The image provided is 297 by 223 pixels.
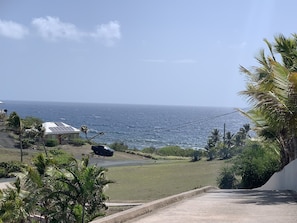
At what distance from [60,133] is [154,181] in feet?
100

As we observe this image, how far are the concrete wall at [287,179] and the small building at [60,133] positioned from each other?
147 feet

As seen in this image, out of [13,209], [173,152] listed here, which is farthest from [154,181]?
[173,152]

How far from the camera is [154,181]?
34.1 metres

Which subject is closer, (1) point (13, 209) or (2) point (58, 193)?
(2) point (58, 193)

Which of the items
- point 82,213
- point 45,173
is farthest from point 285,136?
point 45,173

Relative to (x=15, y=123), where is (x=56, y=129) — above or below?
below

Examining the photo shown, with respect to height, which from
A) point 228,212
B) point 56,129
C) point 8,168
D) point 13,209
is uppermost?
point 228,212

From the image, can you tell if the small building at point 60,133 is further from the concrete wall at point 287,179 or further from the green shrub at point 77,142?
the concrete wall at point 287,179

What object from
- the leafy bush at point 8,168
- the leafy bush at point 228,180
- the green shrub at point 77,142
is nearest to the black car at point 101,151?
the green shrub at point 77,142

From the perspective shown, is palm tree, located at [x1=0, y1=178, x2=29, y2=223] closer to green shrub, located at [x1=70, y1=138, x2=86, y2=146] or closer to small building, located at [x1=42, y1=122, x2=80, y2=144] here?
small building, located at [x1=42, y1=122, x2=80, y2=144]

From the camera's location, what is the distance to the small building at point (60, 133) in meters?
60.3

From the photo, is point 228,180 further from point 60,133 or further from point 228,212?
point 60,133

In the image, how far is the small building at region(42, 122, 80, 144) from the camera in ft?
198

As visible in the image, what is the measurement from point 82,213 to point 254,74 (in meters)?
8.17
